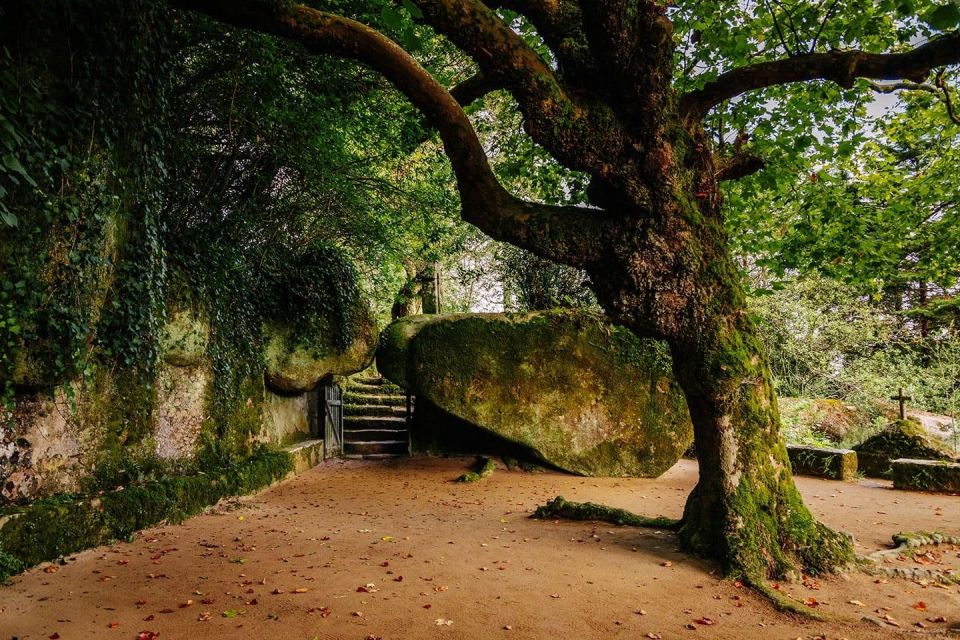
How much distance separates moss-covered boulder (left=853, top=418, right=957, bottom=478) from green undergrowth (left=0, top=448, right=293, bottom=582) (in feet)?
36.1

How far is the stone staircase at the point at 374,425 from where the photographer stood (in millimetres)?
12023

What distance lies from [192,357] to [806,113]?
25.6 ft

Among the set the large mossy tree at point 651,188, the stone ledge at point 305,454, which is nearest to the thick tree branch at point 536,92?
the large mossy tree at point 651,188


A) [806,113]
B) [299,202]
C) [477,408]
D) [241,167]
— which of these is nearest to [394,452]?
[477,408]

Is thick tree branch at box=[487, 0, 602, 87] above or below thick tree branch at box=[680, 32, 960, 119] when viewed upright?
above

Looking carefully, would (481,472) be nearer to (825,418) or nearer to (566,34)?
(566,34)

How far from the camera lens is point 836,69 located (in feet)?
14.6

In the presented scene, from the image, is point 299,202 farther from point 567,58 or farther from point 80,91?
point 567,58

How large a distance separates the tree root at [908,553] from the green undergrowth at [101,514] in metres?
6.30

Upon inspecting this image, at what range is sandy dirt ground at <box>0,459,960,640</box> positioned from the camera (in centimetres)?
313

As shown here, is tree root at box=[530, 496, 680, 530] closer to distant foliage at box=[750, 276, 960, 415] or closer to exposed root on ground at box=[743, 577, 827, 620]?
exposed root on ground at box=[743, 577, 827, 620]

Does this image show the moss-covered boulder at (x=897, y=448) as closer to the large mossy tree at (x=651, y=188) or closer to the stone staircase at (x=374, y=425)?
the large mossy tree at (x=651, y=188)

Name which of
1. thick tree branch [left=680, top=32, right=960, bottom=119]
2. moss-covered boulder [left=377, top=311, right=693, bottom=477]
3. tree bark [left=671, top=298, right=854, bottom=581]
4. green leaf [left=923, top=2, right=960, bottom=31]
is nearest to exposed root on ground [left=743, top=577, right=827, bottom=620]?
tree bark [left=671, top=298, right=854, bottom=581]

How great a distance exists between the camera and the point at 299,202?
8.46 metres
